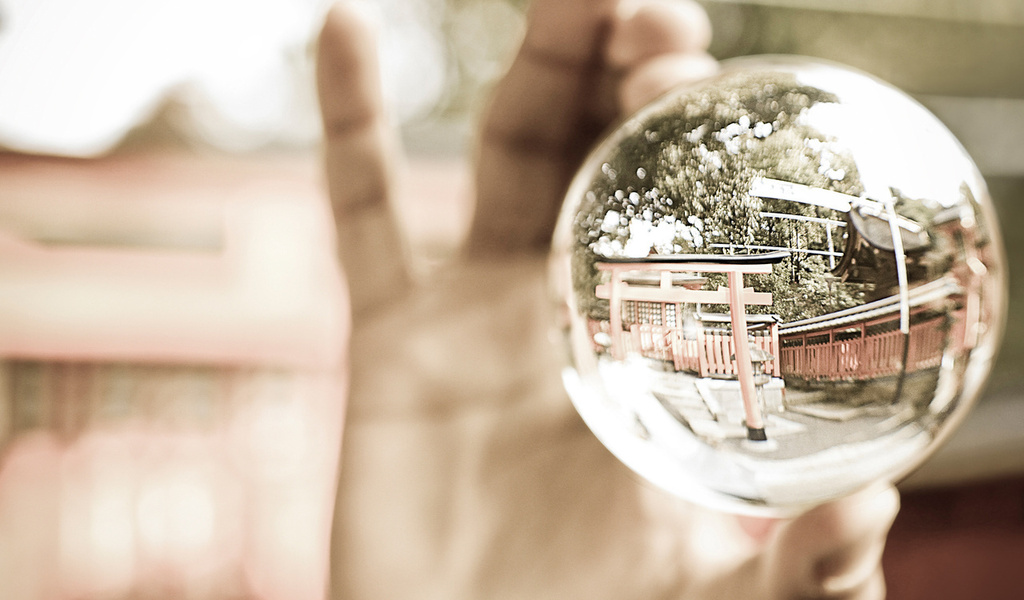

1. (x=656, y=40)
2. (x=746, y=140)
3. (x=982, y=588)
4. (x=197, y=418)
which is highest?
(x=656, y=40)

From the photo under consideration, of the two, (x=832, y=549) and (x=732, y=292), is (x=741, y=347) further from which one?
(x=832, y=549)

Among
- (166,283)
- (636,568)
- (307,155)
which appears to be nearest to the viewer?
(636,568)

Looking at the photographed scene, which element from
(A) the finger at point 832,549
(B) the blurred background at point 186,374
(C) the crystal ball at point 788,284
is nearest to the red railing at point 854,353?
(C) the crystal ball at point 788,284

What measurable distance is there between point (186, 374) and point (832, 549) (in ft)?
2.73

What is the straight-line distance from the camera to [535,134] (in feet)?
1.85

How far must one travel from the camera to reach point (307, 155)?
0.99 m

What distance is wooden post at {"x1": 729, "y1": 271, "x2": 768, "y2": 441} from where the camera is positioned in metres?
0.28

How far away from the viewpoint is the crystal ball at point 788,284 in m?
0.28

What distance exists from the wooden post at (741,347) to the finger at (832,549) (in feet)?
0.45

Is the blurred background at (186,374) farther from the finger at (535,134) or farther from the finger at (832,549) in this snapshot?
the finger at (832,549)

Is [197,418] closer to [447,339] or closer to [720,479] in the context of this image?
[447,339]

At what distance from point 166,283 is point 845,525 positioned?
0.84 m

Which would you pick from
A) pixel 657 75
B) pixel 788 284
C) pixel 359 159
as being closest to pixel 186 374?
pixel 359 159

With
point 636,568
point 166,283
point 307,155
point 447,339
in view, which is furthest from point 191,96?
point 636,568
